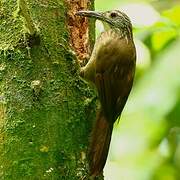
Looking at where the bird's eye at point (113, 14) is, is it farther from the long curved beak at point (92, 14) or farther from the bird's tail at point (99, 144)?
the bird's tail at point (99, 144)

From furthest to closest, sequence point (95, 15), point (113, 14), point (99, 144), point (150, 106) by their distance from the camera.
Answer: point (113, 14) → point (95, 15) → point (150, 106) → point (99, 144)

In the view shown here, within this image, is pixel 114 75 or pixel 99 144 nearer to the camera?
pixel 99 144

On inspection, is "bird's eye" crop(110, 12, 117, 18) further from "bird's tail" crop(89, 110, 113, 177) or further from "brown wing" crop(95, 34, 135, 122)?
"bird's tail" crop(89, 110, 113, 177)

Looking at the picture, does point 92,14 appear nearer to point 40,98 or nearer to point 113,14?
point 113,14

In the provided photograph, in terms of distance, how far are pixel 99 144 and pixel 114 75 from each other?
60cm

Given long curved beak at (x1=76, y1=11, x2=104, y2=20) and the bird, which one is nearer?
the bird

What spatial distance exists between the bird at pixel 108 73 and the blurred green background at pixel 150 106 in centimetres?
8

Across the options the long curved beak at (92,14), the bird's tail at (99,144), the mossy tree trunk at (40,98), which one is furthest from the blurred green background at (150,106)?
the mossy tree trunk at (40,98)

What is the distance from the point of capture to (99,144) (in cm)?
296

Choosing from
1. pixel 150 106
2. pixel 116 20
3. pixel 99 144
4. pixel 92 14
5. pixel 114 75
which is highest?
pixel 116 20

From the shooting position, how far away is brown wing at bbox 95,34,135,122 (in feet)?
10.5

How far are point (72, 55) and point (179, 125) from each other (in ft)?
2.70

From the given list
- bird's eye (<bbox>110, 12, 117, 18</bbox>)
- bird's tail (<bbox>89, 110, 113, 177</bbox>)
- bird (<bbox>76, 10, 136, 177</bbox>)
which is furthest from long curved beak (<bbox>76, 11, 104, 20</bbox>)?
bird's tail (<bbox>89, 110, 113, 177</bbox>)

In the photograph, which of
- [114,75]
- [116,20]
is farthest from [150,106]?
[116,20]
